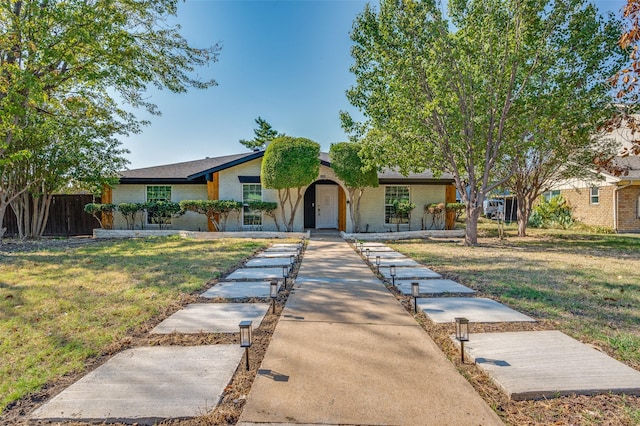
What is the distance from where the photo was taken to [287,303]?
15.1ft

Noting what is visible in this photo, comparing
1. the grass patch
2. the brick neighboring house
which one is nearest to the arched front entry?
the grass patch

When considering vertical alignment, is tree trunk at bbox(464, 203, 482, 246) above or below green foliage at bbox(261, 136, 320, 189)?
below

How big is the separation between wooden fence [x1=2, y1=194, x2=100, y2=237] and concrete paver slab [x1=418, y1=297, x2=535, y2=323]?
54.4 feet

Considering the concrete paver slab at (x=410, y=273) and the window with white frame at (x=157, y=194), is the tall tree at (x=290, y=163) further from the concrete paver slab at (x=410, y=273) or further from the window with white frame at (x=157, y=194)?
the concrete paver slab at (x=410, y=273)

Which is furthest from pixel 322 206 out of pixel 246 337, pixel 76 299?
pixel 246 337

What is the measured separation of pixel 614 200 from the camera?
52.7 feet

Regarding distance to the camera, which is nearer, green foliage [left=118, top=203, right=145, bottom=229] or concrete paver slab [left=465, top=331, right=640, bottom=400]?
concrete paver slab [left=465, top=331, right=640, bottom=400]

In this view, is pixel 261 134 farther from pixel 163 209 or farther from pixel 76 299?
pixel 76 299

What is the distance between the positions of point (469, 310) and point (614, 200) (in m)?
17.2

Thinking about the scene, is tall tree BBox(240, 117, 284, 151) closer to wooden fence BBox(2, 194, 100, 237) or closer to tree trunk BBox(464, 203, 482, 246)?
wooden fence BBox(2, 194, 100, 237)

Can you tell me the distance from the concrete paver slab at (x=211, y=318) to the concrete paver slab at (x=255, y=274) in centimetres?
169

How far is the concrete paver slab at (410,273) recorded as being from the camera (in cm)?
635

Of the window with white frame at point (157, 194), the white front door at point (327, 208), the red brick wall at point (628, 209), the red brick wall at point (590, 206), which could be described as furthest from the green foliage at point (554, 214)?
the window with white frame at point (157, 194)

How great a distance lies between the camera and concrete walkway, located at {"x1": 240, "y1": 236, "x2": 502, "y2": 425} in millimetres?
2164
